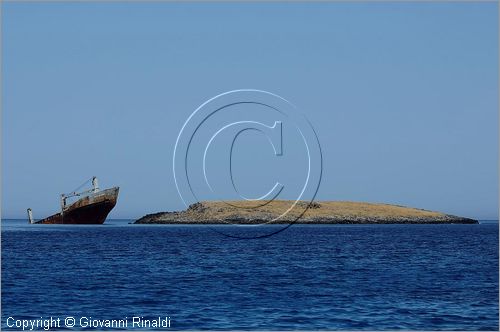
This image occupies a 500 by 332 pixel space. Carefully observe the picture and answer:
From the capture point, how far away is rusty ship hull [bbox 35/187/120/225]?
151375mm

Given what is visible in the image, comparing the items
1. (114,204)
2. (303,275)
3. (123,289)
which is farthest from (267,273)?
(114,204)

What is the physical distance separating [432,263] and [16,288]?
33.6 m

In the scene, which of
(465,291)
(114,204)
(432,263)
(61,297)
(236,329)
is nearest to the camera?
(236,329)

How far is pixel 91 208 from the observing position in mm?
156000

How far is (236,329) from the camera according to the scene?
30156 mm

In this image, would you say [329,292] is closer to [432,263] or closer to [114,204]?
[432,263]

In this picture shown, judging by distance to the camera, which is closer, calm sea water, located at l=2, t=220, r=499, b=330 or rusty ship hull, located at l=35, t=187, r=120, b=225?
calm sea water, located at l=2, t=220, r=499, b=330

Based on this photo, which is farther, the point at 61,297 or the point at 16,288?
the point at 16,288

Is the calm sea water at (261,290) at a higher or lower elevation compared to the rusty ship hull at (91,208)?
lower

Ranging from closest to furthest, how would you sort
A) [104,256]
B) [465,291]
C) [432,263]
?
[465,291] → [432,263] → [104,256]

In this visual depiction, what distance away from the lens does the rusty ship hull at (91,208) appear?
151375 millimetres

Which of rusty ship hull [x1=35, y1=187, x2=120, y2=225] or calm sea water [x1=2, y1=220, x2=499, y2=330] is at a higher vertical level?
rusty ship hull [x1=35, y1=187, x2=120, y2=225]

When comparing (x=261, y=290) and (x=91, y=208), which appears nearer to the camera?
(x=261, y=290)

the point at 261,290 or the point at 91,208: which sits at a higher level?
the point at 91,208
